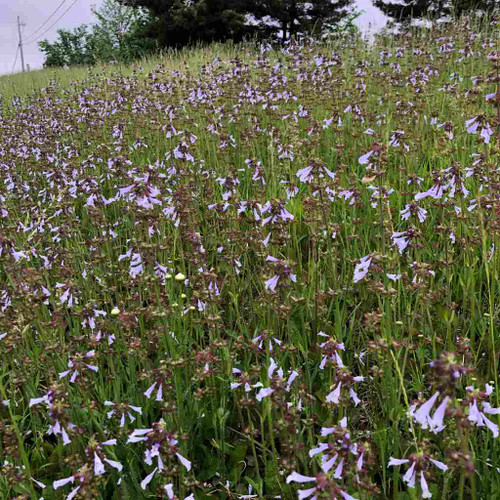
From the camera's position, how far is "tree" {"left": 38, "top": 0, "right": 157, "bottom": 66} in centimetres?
3631

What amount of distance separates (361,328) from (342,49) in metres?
9.03

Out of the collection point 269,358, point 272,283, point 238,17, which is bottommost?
point 269,358

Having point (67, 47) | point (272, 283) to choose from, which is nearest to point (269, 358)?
point (272, 283)

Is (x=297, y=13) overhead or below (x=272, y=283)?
overhead

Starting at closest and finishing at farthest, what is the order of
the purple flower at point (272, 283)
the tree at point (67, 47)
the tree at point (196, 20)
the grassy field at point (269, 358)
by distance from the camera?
the grassy field at point (269, 358), the purple flower at point (272, 283), the tree at point (196, 20), the tree at point (67, 47)

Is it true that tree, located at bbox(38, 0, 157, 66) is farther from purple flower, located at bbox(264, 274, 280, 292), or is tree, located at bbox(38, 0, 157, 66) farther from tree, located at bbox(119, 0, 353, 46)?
purple flower, located at bbox(264, 274, 280, 292)

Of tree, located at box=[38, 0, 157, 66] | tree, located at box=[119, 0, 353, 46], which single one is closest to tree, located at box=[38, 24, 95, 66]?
tree, located at box=[38, 0, 157, 66]

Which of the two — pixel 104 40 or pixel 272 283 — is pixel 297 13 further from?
pixel 272 283

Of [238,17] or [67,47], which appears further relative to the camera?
[67,47]

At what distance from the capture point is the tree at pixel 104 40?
3631cm

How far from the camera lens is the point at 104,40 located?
122ft

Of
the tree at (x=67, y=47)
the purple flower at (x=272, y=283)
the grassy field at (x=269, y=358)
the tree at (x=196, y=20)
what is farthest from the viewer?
the tree at (x=67, y=47)

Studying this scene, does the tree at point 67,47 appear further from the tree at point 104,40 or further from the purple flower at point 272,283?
the purple flower at point 272,283

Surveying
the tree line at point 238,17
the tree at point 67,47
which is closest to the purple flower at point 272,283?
the tree line at point 238,17
